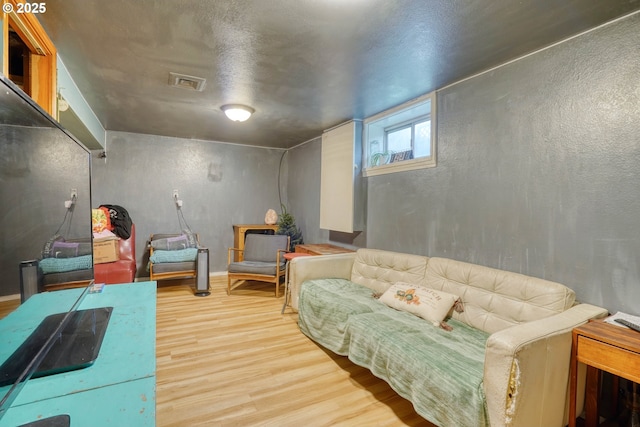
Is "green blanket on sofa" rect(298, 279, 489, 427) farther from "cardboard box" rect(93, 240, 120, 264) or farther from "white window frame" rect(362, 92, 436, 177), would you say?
"cardboard box" rect(93, 240, 120, 264)

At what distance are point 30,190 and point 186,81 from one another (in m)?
1.93

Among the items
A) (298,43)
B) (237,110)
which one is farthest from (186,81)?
(298,43)

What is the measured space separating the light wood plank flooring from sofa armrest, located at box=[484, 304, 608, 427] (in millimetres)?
618

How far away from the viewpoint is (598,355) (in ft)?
4.51

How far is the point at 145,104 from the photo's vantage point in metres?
3.18

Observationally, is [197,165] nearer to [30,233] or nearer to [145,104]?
[145,104]

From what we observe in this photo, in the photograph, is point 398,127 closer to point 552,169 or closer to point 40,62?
point 552,169

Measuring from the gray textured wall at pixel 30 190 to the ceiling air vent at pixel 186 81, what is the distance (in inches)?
52.6

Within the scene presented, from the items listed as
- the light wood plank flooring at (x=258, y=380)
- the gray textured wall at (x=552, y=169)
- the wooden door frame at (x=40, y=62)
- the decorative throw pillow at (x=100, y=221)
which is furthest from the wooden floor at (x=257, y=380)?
the wooden door frame at (x=40, y=62)

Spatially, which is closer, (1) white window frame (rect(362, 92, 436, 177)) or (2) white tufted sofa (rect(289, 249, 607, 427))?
(2) white tufted sofa (rect(289, 249, 607, 427))

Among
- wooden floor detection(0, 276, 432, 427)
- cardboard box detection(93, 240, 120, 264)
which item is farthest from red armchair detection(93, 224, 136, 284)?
wooden floor detection(0, 276, 432, 427)

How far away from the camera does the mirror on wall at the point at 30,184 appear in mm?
807

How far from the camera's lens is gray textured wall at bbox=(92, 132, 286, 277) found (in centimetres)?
449

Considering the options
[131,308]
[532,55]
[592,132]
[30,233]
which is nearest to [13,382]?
[30,233]
